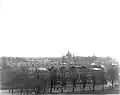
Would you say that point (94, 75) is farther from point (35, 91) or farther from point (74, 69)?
point (35, 91)

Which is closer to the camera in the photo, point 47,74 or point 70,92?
point 70,92

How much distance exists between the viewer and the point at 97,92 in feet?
91.5

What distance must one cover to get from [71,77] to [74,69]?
223cm

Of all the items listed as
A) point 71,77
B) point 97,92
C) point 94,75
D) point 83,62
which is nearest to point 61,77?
point 71,77

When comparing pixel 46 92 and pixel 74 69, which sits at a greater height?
pixel 74 69

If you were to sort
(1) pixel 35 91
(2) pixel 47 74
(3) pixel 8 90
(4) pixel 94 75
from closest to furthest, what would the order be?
(1) pixel 35 91 < (3) pixel 8 90 < (2) pixel 47 74 < (4) pixel 94 75

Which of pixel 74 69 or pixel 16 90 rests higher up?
pixel 74 69

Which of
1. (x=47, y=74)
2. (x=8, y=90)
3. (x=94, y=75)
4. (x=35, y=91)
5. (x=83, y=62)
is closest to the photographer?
(x=35, y=91)

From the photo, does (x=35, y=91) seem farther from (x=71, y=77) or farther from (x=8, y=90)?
(x=71, y=77)

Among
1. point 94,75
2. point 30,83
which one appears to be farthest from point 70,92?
point 94,75

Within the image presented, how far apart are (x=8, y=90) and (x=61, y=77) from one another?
28.4 feet

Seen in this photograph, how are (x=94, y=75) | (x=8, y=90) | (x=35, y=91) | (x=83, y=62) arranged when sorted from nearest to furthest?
(x=35, y=91)
(x=8, y=90)
(x=94, y=75)
(x=83, y=62)

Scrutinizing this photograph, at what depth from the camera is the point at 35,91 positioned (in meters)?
27.1

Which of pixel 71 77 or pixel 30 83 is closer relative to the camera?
pixel 30 83
